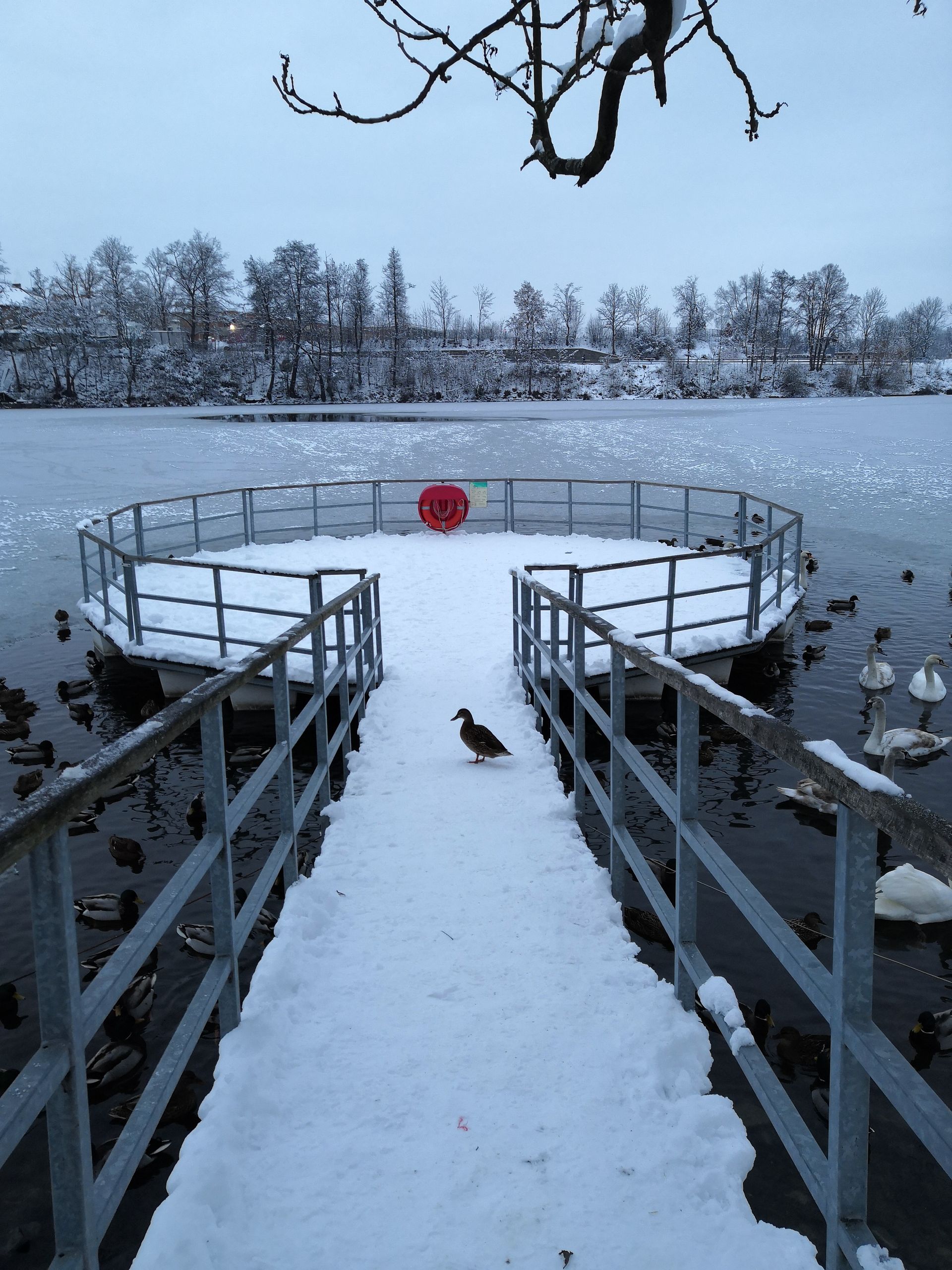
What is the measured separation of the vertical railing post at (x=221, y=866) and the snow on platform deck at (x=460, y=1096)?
113 mm

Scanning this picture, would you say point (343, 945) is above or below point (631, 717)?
above

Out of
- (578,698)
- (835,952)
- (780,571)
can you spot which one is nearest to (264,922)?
(578,698)

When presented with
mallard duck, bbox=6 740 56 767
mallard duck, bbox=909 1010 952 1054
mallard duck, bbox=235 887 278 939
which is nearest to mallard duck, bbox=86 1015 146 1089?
mallard duck, bbox=235 887 278 939

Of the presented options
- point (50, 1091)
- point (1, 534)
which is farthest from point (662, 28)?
point (1, 534)

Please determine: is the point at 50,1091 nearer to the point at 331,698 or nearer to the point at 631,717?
the point at 331,698

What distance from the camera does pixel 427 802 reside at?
5371mm

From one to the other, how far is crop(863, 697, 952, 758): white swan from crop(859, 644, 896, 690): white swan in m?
2.12

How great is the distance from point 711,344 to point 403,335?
45.1 m

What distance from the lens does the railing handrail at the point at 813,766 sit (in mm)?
1385

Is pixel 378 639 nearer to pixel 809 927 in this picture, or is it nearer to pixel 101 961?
pixel 101 961

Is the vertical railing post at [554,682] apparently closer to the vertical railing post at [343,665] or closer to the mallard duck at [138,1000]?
the vertical railing post at [343,665]

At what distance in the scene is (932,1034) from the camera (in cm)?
499

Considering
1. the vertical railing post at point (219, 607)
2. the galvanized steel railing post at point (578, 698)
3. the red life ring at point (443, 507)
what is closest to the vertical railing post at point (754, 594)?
the galvanized steel railing post at point (578, 698)

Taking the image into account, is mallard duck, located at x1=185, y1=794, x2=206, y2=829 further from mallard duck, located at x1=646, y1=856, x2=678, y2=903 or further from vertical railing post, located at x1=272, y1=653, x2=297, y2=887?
vertical railing post, located at x1=272, y1=653, x2=297, y2=887
